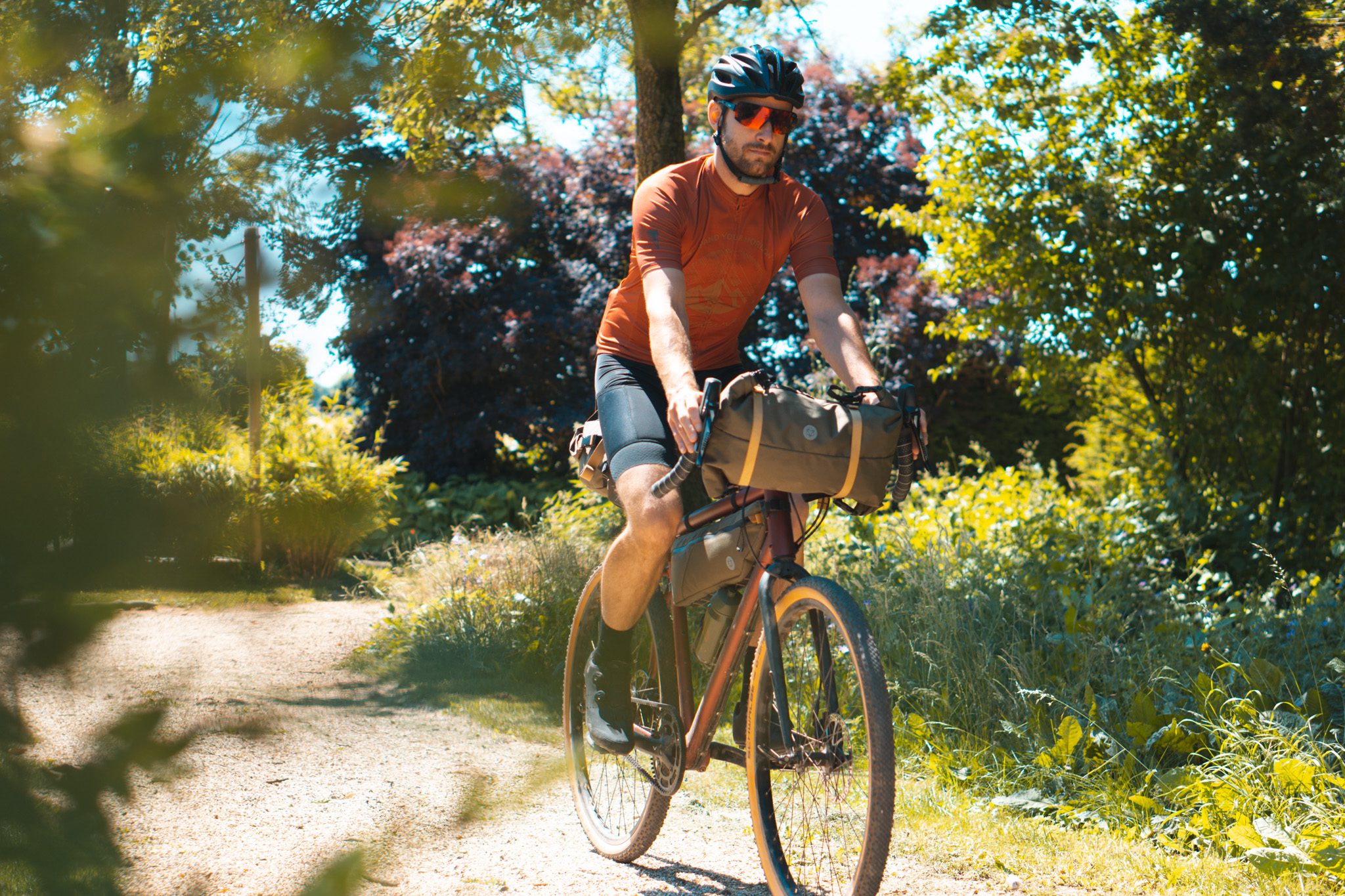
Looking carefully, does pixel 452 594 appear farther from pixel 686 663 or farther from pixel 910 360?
pixel 910 360

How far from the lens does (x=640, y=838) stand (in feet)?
9.38

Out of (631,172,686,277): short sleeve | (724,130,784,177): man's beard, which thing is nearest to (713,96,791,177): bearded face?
(724,130,784,177): man's beard

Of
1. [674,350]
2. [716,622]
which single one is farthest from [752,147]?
[716,622]

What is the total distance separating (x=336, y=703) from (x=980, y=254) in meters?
6.66

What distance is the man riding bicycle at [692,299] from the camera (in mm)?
2529

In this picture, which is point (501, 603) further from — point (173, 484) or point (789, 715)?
point (173, 484)

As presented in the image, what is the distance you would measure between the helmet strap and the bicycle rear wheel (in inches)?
43.3

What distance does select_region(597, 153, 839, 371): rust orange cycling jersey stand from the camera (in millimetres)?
2623

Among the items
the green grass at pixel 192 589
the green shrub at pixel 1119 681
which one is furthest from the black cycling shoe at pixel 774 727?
the green grass at pixel 192 589

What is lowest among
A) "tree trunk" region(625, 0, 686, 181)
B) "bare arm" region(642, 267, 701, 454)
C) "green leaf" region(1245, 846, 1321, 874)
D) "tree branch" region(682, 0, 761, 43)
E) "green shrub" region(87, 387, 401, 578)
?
"green leaf" region(1245, 846, 1321, 874)

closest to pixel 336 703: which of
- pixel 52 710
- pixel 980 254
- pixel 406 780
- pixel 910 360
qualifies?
pixel 406 780

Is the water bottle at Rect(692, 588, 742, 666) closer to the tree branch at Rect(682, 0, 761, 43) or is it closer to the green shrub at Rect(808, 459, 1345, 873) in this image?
the green shrub at Rect(808, 459, 1345, 873)

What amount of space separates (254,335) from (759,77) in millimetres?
1980

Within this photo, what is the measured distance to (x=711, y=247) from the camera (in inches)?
107
